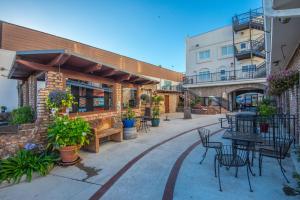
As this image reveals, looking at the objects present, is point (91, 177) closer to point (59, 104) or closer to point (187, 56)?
point (59, 104)

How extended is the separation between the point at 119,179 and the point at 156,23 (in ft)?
50.9

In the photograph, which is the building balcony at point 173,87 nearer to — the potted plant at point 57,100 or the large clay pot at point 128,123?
the large clay pot at point 128,123

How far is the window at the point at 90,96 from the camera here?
653 centimetres

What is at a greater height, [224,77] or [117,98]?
[224,77]

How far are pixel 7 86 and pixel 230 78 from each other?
20741 mm

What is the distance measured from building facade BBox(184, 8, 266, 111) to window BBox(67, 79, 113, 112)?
51.9 ft

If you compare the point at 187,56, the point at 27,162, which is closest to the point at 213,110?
the point at 187,56

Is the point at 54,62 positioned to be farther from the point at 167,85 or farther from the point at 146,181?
the point at 167,85

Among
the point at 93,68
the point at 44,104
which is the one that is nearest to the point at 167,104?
the point at 93,68

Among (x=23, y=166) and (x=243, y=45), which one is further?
(x=243, y=45)

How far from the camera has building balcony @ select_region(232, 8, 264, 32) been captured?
19.4m

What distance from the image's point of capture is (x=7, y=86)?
1102 cm

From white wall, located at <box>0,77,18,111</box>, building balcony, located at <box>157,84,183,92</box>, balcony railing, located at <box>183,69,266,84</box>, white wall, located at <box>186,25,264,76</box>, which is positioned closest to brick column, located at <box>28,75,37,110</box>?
white wall, located at <box>0,77,18,111</box>

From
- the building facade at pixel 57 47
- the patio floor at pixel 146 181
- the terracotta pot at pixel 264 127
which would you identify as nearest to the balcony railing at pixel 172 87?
the building facade at pixel 57 47
